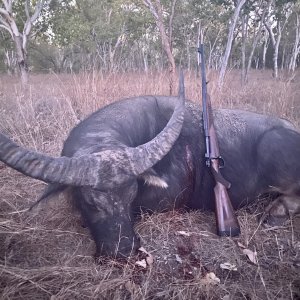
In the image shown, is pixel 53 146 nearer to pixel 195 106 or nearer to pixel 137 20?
pixel 195 106

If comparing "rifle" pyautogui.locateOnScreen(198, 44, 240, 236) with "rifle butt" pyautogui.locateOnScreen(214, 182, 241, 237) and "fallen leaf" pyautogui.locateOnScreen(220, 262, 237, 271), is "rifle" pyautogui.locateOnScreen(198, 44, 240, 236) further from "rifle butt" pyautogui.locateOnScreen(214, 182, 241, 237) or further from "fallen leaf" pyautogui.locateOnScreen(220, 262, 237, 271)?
"fallen leaf" pyautogui.locateOnScreen(220, 262, 237, 271)

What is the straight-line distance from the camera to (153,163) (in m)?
2.45

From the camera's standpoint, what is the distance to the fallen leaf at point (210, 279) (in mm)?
2193

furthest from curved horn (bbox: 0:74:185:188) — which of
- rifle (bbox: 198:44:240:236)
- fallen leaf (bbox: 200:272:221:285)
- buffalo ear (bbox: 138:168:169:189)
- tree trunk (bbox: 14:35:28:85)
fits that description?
tree trunk (bbox: 14:35:28:85)

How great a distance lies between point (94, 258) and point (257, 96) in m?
6.59

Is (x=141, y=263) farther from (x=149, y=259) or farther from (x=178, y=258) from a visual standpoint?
(x=178, y=258)

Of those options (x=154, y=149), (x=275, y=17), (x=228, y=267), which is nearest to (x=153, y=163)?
(x=154, y=149)

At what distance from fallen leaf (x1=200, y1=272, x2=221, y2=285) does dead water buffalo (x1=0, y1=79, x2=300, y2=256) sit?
0.56m

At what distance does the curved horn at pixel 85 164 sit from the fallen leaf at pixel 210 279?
889 millimetres

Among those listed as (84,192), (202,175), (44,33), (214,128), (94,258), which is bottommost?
(94,258)

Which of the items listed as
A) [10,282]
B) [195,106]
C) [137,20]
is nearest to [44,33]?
[137,20]

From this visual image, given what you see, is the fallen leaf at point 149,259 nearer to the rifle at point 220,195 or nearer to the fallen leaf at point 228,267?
the fallen leaf at point 228,267

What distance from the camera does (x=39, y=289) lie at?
204 cm

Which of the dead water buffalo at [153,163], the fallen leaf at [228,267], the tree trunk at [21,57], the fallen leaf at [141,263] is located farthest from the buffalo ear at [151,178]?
the tree trunk at [21,57]
